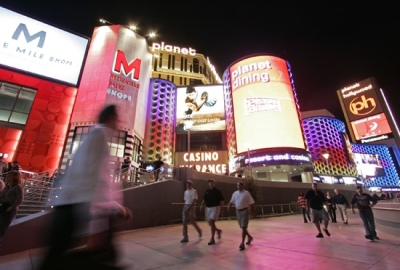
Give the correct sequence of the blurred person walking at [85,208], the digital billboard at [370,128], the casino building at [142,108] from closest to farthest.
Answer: the blurred person walking at [85,208], the casino building at [142,108], the digital billboard at [370,128]

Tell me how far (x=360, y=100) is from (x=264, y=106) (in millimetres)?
33228

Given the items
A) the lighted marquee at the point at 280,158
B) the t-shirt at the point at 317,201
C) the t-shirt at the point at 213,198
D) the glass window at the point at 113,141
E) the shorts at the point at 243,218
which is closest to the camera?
the shorts at the point at 243,218

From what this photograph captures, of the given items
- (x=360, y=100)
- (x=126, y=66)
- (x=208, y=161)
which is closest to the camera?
(x=126, y=66)

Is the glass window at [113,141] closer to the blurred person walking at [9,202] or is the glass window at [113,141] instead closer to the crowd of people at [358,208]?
the blurred person walking at [9,202]

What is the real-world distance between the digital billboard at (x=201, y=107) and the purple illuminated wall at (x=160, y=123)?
2.01m

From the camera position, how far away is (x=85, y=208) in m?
1.87

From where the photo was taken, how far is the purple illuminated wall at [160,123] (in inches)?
1400

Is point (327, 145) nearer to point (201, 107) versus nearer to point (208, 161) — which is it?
point (208, 161)

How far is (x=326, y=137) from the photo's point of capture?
5650cm

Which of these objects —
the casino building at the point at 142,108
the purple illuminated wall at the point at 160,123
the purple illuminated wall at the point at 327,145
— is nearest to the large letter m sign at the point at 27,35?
the casino building at the point at 142,108

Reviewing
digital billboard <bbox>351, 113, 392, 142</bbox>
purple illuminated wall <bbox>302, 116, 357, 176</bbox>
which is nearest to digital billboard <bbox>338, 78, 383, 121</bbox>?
digital billboard <bbox>351, 113, 392, 142</bbox>

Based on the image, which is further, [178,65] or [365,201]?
[178,65]

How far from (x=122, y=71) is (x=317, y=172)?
49.2 m

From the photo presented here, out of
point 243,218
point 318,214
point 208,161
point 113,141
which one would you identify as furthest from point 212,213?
point 208,161
